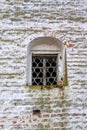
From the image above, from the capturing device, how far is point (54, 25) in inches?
376

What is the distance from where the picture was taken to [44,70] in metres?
9.58

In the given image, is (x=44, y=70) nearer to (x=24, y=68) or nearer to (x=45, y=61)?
(x=45, y=61)

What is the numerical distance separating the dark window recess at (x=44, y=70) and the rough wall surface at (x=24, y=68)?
393 mm

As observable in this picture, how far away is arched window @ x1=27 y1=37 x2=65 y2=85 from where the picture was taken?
9.51m

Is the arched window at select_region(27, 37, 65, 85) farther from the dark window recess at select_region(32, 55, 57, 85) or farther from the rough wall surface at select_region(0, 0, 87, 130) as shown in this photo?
the rough wall surface at select_region(0, 0, 87, 130)

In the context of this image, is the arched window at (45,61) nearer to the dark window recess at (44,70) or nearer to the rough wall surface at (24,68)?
the dark window recess at (44,70)

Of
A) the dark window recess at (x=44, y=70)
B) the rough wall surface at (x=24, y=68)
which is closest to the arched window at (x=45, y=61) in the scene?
the dark window recess at (x=44, y=70)

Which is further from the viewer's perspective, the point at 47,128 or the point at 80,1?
the point at 80,1

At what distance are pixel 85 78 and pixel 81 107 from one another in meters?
0.67

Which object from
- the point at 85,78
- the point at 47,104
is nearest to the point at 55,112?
A: the point at 47,104

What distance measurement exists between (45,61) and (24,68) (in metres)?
0.65

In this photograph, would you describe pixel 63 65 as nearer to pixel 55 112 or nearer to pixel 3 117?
pixel 55 112

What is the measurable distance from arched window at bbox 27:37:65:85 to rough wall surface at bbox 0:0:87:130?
0.23 metres

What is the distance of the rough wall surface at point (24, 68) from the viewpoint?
29.4ft
